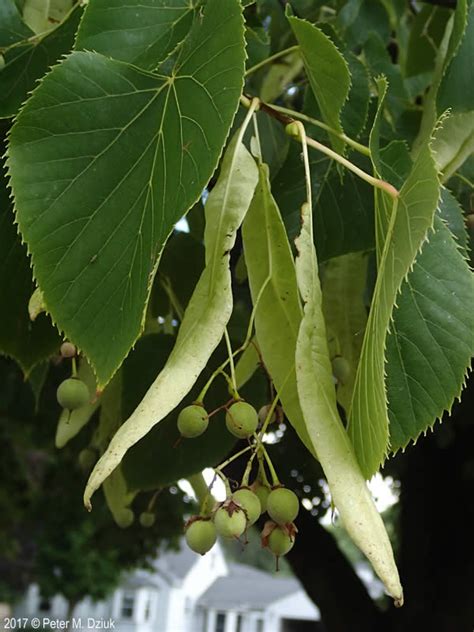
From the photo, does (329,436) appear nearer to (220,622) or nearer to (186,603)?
(186,603)

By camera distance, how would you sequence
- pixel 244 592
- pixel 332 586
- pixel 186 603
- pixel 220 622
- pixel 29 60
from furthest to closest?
pixel 220 622
pixel 186 603
pixel 244 592
pixel 332 586
pixel 29 60

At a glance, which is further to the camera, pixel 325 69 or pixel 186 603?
pixel 186 603

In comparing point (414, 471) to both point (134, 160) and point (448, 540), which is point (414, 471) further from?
point (134, 160)

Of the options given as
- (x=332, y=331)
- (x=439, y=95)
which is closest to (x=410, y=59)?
(x=439, y=95)

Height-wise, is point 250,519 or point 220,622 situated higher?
Answer: point 250,519

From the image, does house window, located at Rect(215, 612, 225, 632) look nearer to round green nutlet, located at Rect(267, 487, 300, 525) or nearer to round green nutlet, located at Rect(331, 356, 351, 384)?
round green nutlet, located at Rect(331, 356, 351, 384)

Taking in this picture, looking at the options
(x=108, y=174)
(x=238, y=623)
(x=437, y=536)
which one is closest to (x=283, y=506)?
(x=108, y=174)

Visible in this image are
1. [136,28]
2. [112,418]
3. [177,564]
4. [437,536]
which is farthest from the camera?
[177,564]
